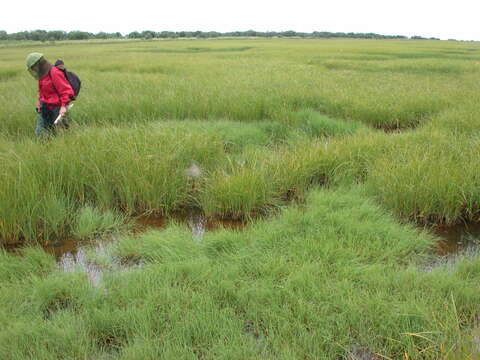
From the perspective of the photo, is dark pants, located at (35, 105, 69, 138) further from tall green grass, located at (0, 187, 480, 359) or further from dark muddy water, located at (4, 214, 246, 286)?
tall green grass, located at (0, 187, 480, 359)

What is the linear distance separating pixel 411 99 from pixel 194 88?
17.0 feet

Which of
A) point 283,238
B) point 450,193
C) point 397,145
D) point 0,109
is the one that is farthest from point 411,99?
point 0,109

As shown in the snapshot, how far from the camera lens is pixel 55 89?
4840 mm

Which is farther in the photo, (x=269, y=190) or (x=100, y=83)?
(x=100, y=83)

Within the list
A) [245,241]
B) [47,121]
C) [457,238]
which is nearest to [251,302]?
[245,241]

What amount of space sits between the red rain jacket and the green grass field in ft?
1.74

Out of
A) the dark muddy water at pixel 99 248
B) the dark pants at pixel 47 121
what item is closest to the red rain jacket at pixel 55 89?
the dark pants at pixel 47 121

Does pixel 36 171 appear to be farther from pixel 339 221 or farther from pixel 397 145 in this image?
pixel 397 145

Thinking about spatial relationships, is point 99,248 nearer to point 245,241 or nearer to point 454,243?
point 245,241

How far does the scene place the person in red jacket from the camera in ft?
15.2

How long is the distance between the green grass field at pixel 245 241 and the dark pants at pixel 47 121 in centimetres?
50

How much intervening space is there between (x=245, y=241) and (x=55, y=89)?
12.0 ft

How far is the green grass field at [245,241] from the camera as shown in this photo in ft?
6.77

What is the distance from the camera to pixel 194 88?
8719 millimetres
